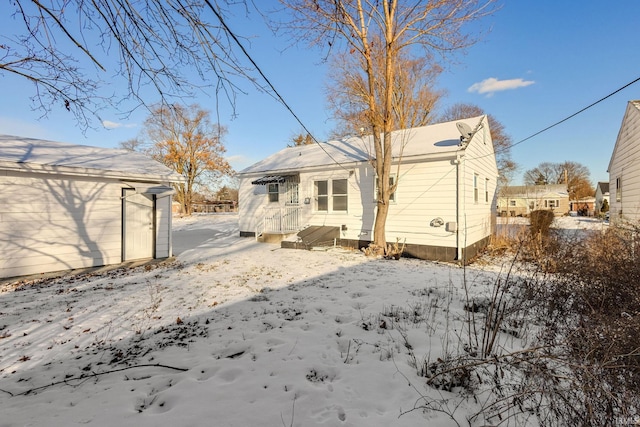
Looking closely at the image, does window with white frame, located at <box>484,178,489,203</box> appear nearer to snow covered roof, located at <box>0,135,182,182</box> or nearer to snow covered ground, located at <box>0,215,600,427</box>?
snow covered ground, located at <box>0,215,600,427</box>

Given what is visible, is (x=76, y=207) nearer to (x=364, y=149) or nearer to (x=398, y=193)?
(x=398, y=193)

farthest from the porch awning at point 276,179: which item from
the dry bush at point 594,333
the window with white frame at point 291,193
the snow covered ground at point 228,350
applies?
the dry bush at point 594,333

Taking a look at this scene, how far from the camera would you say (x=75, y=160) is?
25.4 ft

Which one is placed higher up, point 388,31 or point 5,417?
point 388,31

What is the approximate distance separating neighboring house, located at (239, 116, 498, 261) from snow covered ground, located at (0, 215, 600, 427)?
11.3 feet

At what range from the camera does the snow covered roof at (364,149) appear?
33.2 feet

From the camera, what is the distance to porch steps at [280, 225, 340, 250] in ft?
36.6

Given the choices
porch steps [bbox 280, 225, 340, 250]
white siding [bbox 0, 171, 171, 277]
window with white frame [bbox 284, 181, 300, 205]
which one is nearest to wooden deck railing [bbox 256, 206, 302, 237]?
window with white frame [bbox 284, 181, 300, 205]

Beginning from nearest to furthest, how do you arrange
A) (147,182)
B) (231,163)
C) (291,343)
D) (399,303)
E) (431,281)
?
(291,343)
(399,303)
(431,281)
(147,182)
(231,163)

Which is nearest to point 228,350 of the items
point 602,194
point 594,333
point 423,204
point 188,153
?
point 594,333

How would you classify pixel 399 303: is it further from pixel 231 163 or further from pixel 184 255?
pixel 231 163

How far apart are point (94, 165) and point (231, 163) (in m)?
26.9

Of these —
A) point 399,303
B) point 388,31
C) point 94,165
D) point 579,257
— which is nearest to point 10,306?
point 94,165

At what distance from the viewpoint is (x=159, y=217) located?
9.08 meters
